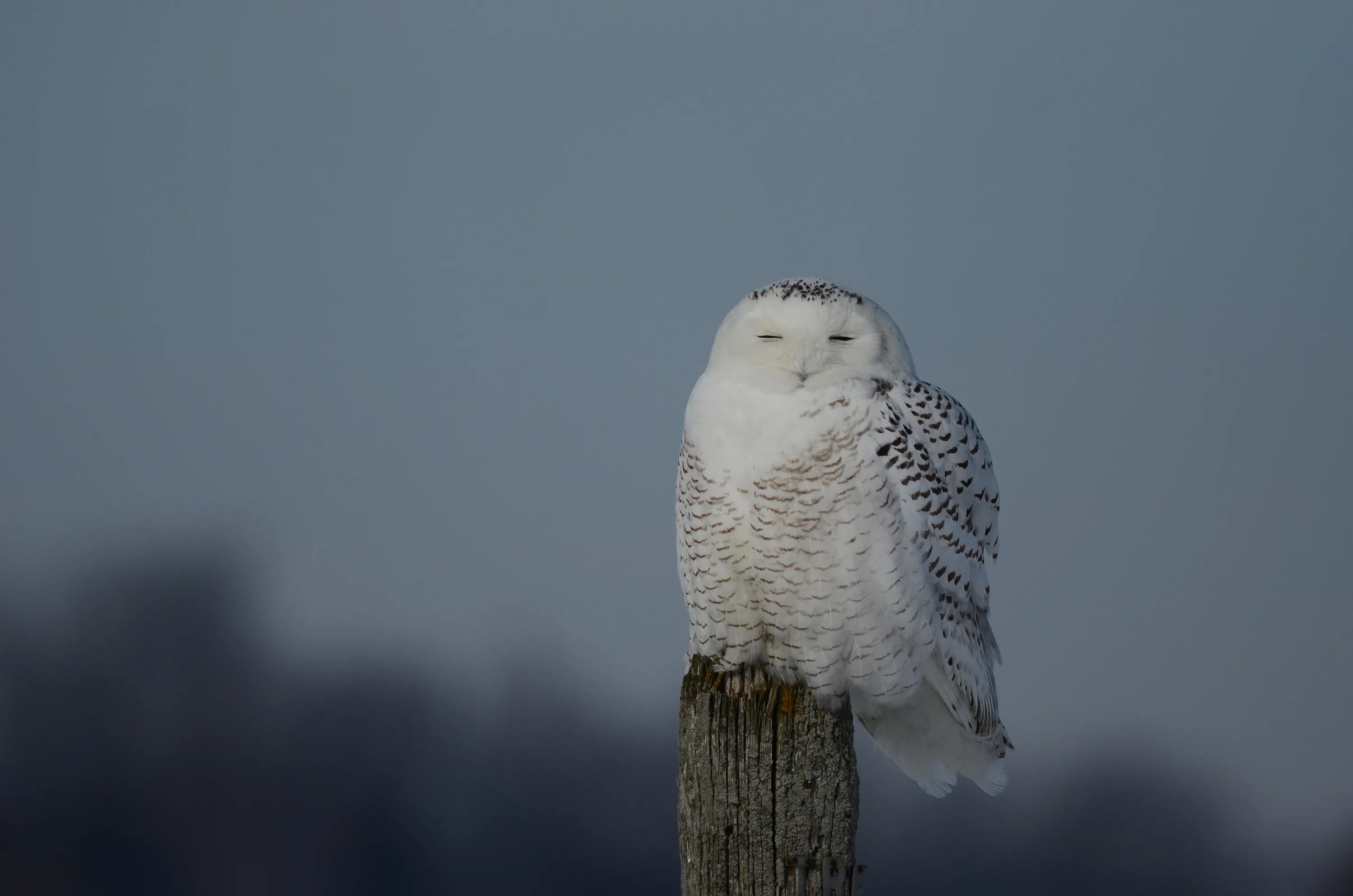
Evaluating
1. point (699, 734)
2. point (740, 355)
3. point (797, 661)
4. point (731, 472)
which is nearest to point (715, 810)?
point (699, 734)

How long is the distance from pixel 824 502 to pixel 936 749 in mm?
1052

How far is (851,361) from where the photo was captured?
2.89 meters

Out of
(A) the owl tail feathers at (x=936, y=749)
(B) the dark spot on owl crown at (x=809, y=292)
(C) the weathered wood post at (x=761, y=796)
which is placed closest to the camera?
(C) the weathered wood post at (x=761, y=796)

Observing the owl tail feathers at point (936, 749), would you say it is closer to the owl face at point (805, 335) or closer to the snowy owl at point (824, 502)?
the snowy owl at point (824, 502)

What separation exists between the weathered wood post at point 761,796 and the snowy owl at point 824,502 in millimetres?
295

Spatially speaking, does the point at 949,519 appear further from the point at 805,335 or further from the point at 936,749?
the point at 936,749

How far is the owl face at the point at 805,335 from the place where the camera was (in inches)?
110

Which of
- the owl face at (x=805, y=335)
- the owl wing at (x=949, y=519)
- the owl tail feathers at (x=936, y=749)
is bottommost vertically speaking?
the owl tail feathers at (x=936, y=749)

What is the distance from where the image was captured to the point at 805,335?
2797 mm

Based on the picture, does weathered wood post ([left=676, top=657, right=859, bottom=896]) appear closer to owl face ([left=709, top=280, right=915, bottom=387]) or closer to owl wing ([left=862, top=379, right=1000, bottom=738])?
owl wing ([left=862, top=379, right=1000, bottom=738])

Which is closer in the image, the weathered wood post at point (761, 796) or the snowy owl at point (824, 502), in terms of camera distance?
the weathered wood post at point (761, 796)

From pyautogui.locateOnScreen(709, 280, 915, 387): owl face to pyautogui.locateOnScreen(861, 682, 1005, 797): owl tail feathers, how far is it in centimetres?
106

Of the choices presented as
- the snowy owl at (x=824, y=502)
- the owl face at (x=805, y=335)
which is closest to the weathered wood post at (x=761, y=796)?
the snowy owl at (x=824, y=502)

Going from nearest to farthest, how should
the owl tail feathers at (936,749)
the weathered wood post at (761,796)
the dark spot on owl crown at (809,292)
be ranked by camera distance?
the weathered wood post at (761,796)
the dark spot on owl crown at (809,292)
the owl tail feathers at (936,749)
